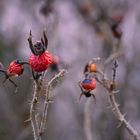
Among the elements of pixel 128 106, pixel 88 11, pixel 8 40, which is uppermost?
pixel 88 11

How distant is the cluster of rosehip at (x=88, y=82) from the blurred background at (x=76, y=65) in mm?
912

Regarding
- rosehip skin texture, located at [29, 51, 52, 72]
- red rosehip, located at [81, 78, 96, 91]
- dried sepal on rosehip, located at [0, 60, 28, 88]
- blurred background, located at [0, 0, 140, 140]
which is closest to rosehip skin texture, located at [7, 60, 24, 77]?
dried sepal on rosehip, located at [0, 60, 28, 88]

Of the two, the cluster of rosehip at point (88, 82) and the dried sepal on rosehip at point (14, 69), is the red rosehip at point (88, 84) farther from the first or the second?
the dried sepal on rosehip at point (14, 69)

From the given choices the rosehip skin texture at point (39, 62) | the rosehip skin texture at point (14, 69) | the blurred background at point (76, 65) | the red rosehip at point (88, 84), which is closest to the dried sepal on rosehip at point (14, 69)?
the rosehip skin texture at point (14, 69)

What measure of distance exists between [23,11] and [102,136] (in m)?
1.49

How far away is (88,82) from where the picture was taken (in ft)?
5.45

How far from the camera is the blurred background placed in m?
3.02

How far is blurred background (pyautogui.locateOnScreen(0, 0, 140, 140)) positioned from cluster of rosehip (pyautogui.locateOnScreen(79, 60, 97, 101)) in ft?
2.99

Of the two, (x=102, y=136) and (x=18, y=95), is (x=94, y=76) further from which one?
(x=18, y=95)

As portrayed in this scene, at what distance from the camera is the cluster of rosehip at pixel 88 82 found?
166 centimetres

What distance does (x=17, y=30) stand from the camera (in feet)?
12.3

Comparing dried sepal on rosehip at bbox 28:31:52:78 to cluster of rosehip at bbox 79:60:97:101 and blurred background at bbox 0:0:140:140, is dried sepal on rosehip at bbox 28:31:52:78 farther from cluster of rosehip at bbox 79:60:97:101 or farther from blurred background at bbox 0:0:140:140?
blurred background at bbox 0:0:140:140

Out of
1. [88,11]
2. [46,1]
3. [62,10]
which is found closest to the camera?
[46,1]

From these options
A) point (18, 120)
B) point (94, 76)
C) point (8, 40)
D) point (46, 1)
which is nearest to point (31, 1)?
point (8, 40)
